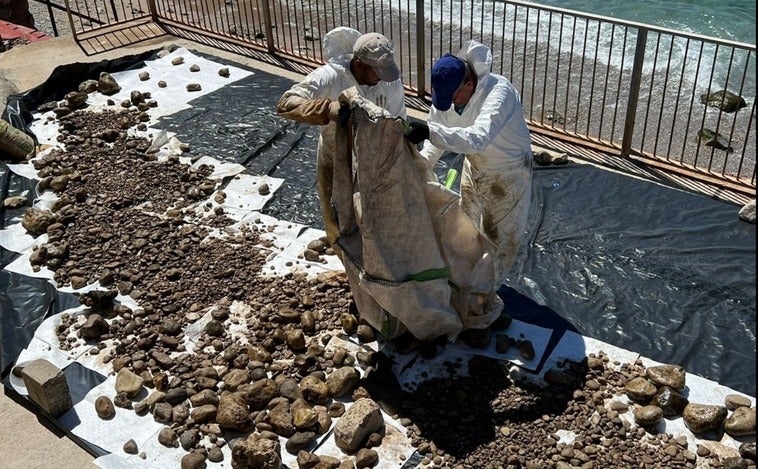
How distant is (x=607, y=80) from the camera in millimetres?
8555

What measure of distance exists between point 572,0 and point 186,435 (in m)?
13.9

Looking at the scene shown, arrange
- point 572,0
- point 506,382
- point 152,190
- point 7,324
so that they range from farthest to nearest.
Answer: point 572,0 < point 152,190 < point 7,324 < point 506,382

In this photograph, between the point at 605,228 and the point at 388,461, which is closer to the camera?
the point at 388,461

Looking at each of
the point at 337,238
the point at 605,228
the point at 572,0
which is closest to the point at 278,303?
the point at 337,238

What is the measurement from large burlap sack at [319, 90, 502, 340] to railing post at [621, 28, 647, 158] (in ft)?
9.73

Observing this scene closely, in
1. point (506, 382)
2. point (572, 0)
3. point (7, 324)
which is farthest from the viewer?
point (572, 0)

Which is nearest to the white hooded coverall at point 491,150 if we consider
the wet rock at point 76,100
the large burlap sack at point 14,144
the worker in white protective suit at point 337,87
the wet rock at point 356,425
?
the worker in white protective suit at point 337,87

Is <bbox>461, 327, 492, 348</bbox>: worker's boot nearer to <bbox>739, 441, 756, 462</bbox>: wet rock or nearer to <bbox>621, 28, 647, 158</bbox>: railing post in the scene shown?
<bbox>739, 441, 756, 462</bbox>: wet rock

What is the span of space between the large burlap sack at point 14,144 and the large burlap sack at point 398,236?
13.5 feet

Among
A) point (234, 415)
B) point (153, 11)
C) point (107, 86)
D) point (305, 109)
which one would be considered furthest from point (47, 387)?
point (153, 11)

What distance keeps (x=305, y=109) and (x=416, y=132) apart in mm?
704

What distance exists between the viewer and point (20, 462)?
16.1 feet

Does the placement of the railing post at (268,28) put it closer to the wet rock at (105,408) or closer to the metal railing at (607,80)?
the metal railing at (607,80)

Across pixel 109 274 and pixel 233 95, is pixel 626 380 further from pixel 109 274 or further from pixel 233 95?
pixel 233 95
